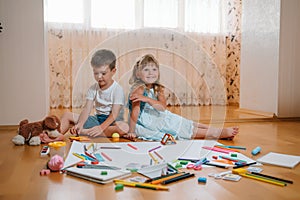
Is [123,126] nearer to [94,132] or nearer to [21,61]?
[94,132]

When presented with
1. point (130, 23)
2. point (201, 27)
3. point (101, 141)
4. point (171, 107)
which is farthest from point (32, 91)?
point (201, 27)

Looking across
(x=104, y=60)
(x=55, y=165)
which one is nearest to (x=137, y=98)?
(x=104, y=60)

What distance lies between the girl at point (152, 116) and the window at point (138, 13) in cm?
127

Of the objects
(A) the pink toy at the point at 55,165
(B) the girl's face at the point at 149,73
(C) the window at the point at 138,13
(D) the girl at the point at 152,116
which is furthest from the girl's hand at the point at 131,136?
→ (C) the window at the point at 138,13

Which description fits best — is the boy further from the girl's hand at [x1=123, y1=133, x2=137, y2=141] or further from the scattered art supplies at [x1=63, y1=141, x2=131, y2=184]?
the scattered art supplies at [x1=63, y1=141, x2=131, y2=184]

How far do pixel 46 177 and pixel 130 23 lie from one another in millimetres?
1948

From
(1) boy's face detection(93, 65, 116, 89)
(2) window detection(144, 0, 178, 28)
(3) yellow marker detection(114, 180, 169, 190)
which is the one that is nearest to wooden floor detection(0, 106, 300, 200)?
(3) yellow marker detection(114, 180, 169, 190)

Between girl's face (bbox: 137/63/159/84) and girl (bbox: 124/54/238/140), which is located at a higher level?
girl's face (bbox: 137/63/159/84)

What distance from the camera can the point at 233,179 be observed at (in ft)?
2.70

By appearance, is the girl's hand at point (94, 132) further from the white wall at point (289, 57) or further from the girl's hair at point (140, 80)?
the white wall at point (289, 57)

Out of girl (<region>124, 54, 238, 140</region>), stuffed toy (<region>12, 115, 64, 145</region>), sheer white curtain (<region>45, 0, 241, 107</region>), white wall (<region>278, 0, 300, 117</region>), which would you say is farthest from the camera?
sheer white curtain (<region>45, 0, 241, 107</region>)

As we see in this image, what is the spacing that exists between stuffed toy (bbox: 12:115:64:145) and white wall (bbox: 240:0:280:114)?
1.33 metres

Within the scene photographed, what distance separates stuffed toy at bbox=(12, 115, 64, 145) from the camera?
4.14ft

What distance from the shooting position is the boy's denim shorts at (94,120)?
147 cm
